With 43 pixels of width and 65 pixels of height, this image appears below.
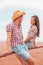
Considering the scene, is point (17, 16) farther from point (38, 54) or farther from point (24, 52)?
point (38, 54)

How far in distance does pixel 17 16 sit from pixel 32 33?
43 centimetres

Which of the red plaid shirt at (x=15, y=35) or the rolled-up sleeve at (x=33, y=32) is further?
the rolled-up sleeve at (x=33, y=32)

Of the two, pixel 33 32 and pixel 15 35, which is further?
pixel 33 32

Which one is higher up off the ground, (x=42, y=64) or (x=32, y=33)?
(x=32, y=33)

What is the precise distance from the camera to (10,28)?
8.11 ft

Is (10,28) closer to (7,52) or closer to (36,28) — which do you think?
(7,52)

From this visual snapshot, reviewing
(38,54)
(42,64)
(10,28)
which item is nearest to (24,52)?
(10,28)

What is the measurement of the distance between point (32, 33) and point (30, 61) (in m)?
0.45

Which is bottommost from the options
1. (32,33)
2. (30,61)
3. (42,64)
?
(42,64)

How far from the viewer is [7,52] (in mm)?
2457

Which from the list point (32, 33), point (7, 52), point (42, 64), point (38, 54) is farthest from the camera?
point (38, 54)

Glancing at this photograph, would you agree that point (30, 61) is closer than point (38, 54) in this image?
Yes

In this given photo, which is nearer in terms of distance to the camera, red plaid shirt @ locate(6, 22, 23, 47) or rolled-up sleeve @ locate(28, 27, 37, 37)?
red plaid shirt @ locate(6, 22, 23, 47)

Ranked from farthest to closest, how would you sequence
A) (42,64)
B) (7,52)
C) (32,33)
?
(42,64) → (32,33) → (7,52)
